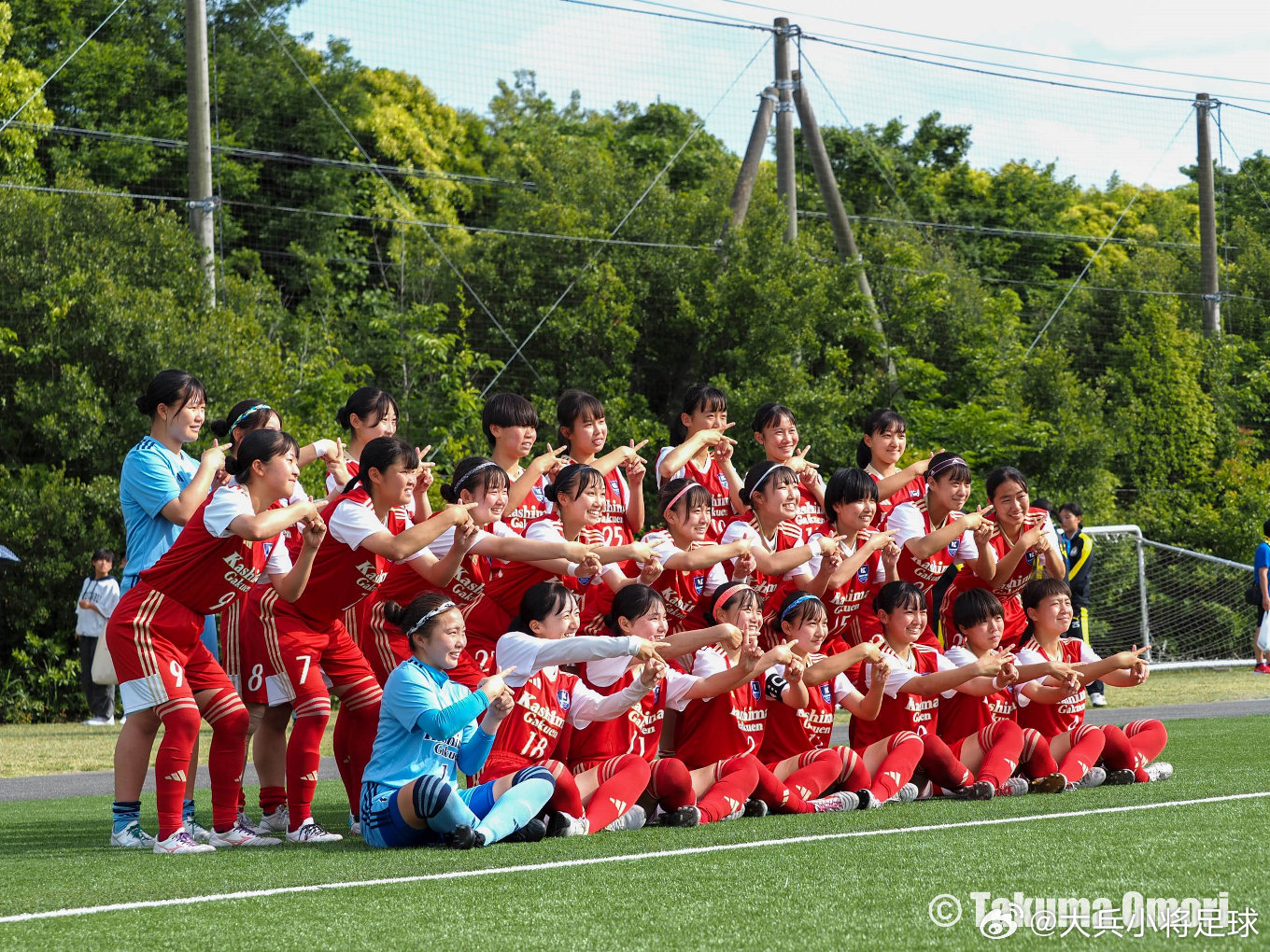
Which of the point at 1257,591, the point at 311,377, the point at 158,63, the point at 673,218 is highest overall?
the point at 158,63

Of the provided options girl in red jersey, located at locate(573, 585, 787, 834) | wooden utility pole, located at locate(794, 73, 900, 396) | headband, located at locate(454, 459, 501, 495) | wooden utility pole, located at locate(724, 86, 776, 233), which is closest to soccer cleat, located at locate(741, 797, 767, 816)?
girl in red jersey, located at locate(573, 585, 787, 834)

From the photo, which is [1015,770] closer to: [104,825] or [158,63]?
[104,825]

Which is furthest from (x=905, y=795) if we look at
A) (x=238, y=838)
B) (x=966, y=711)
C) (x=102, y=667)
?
(x=102, y=667)

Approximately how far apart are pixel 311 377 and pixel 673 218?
5.14 metres

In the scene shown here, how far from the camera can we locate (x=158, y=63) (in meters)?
19.5

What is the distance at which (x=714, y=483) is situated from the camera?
755cm

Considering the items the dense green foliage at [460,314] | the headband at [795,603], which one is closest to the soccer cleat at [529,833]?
the headband at [795,603]

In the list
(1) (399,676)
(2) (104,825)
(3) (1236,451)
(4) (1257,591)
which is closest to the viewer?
(1) (399,676)

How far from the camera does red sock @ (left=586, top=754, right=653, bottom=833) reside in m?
5.68

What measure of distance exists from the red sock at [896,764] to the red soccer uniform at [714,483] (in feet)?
4.47

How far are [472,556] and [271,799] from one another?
4.44 ft

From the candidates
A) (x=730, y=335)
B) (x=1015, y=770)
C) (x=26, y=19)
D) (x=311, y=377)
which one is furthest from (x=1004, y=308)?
(x=1015, y=770)

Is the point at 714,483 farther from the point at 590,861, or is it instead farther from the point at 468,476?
the point at 590,861

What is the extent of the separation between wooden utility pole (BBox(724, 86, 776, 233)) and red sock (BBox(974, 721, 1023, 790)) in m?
12.2
